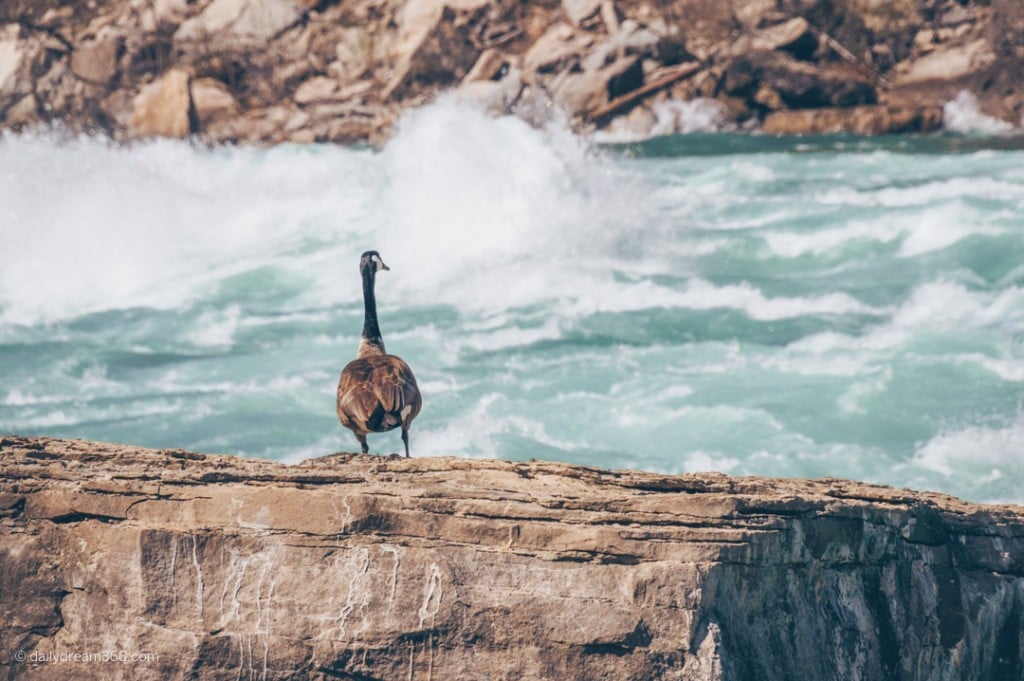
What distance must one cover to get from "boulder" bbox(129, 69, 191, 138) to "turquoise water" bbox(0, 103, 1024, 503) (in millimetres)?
9060

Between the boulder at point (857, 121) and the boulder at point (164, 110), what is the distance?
16175 mm

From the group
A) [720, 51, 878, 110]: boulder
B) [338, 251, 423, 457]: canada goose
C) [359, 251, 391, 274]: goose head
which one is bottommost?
[338, 251, 423, 457]: canada goose

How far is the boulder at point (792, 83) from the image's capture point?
37750 millimetres

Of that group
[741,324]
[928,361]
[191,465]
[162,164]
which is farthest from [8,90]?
[191,465]

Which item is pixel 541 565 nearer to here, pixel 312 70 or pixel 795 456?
pixel 795 456

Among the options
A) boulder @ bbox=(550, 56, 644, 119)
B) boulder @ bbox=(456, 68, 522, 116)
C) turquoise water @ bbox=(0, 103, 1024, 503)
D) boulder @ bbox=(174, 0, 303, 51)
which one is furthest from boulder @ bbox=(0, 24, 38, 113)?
boulder @ bbox=(550, 56, 644, 119)

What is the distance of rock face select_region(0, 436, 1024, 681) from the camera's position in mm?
5777

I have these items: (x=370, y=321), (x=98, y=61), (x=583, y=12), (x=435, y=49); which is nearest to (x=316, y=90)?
(x=435, y=49)

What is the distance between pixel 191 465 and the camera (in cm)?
646

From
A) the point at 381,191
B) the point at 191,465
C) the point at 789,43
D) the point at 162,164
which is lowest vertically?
the point at 191,465

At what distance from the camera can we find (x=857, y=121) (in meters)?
36.1

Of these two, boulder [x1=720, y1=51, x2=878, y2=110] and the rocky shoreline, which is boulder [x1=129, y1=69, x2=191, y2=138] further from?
boulder [x1=720, y1=51, x2=878, y2=110]

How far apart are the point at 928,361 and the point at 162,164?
20.6m

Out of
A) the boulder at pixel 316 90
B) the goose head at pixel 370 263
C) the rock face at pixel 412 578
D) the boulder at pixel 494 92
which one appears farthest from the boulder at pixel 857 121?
the rock face at pixel 412 578
